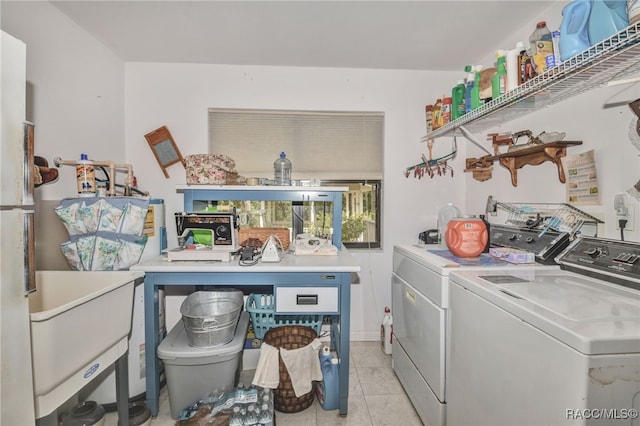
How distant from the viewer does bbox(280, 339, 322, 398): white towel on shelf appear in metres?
1.70

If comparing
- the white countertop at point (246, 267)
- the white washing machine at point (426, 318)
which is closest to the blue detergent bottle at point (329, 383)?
the white washing machine at point (426, 318)

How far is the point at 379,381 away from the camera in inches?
82.0

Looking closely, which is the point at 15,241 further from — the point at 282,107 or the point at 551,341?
the point at 282,107

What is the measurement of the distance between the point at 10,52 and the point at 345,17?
5.61 feet

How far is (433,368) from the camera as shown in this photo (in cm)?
148

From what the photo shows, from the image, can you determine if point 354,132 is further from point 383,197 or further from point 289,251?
point 289,251

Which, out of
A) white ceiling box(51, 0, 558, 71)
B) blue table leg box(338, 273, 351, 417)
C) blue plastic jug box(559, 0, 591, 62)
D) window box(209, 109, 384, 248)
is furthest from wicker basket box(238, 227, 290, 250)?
blue plastic jug box(559, 0, 591, 62)

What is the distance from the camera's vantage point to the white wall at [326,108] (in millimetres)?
2514

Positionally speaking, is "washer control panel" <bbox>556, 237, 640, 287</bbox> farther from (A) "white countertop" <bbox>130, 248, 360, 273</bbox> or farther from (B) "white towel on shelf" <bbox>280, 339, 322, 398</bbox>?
(B) "white towel on shelf" <bbox>280, 339, 322, 398</bbox>

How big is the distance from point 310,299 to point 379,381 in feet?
3.18

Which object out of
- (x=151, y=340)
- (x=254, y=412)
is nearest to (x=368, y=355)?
(x=254, y=412)

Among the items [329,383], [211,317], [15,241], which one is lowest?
[329,383]

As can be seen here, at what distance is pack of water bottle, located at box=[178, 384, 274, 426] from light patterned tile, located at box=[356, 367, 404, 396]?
0.75 metres

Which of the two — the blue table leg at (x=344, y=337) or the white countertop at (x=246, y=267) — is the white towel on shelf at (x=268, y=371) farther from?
the white countertop at (x=246, y=267)
